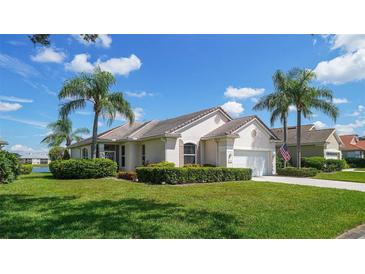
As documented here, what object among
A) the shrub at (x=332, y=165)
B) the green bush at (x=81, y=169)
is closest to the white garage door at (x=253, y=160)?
the shrub at (x=332, y=165)

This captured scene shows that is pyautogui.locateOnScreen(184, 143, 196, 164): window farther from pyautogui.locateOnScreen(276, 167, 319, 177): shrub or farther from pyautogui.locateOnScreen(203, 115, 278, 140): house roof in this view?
pyautogui.locateOnScreen(276, 167, 319, 177): shrub

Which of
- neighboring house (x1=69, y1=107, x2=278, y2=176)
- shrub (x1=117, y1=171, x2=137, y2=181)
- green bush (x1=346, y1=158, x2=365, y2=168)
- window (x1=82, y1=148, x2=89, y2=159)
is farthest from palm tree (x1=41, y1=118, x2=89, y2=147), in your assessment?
green bush (x1=346, y1=158, x2=365, y2=168)

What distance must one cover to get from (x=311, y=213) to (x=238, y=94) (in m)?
9.75

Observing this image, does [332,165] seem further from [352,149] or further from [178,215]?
[178,215]

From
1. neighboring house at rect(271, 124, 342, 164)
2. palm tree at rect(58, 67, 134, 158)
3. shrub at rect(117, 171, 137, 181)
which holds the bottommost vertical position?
shrub at rect(117, 171, 137, 181)

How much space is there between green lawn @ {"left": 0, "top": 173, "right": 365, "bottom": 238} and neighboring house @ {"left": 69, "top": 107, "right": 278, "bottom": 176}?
8.91 meters

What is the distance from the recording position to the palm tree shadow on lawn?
19.8 feet

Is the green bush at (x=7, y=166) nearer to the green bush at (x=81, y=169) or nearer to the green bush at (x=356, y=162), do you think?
the green bush at (x=81, y=169)

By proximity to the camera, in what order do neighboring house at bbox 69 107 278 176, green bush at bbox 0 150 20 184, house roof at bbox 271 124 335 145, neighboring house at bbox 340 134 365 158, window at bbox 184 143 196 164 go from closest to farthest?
green bush at bbox 0 150 20 184
neighboring house at bbox 69 107 278 176
window at bbox 184 143 196 164
house roof at bbox 271 124 335 145
neighboring house at bbox 340 134 365 158

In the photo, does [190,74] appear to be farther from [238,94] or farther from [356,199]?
[356,199]

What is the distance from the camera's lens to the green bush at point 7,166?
1580 centimetres

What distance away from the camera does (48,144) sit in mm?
40812

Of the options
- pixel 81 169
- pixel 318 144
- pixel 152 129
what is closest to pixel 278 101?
pixel 318 144

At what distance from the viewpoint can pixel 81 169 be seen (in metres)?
19.0
